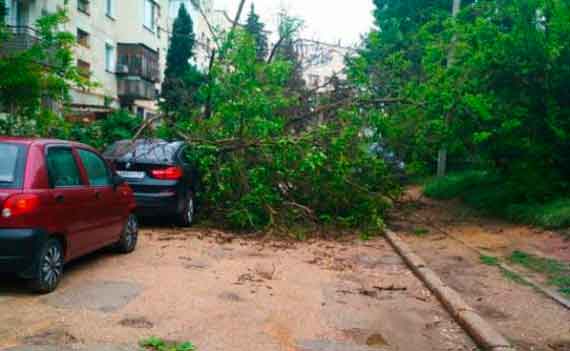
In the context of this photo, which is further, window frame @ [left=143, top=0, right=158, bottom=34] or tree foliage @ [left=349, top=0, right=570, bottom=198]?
window frame @ [left=143, top=0, right=158, bottom=34]

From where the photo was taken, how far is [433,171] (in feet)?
78.1

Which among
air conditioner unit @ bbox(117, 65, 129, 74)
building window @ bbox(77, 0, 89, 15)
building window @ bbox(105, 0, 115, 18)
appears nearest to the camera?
building window @ bbox(77, 0, 89, 15)

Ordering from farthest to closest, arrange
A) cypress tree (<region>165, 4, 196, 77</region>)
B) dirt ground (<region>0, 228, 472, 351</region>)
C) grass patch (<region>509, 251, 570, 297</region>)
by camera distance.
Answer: cypress tree (<region>165, 4, 196, 77</region>) < grass patch (<region>509, 251, 570, 297</region>) < dirt ground (<region>0, 228, 472, 351</region>)

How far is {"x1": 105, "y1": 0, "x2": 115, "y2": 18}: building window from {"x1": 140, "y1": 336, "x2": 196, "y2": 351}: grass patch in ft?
108

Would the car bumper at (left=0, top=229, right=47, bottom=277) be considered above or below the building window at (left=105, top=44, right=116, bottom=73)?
below

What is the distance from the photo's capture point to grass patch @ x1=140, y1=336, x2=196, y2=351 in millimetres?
4930

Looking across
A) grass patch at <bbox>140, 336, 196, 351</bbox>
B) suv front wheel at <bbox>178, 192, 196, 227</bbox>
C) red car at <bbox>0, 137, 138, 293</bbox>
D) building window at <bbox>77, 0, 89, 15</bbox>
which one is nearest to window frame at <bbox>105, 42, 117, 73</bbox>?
building window at <bbox>77, 0, 89, 15</bbox>

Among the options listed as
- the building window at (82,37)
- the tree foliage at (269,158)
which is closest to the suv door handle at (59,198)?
the tree foliage at (269,158)

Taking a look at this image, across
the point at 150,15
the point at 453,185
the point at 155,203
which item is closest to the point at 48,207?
the point at 155,203

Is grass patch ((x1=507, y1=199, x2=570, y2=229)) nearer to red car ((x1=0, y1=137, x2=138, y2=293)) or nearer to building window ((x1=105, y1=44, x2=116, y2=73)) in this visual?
red car ((x1=0, y1=137, x2=138, y2=293))

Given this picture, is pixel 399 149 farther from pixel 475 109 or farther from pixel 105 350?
pixel 105 350

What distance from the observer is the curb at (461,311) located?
5.51 meters

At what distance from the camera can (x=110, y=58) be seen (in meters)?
36.5

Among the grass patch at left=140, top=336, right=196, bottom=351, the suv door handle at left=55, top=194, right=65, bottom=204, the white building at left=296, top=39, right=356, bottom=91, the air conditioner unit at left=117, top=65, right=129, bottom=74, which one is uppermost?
the air conditioner unit at left=117, top=65, right=129, bottom=74
